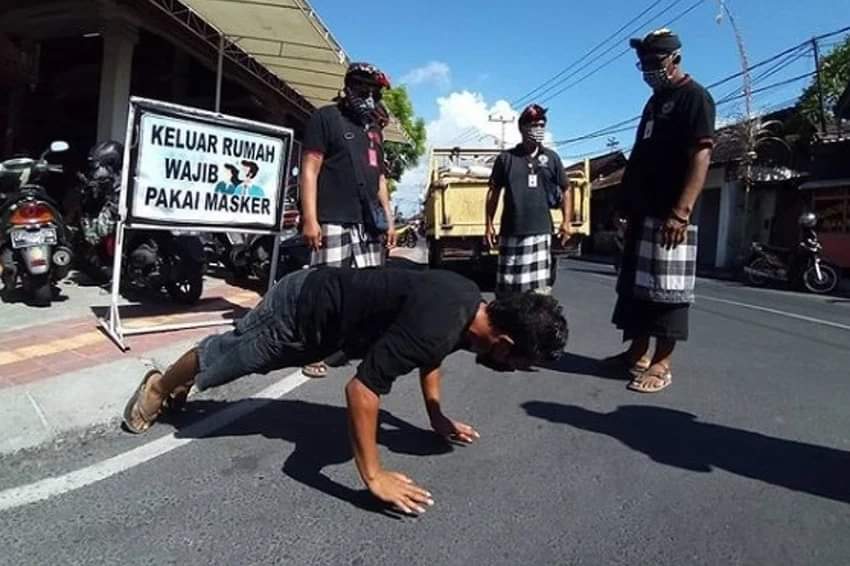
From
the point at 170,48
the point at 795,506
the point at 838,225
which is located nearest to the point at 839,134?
the point at 838,225

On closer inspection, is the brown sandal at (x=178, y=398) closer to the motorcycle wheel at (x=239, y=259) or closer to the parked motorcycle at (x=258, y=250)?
the parked motorcycle at (x=258, y=250)

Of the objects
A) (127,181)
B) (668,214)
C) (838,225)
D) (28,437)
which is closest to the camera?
(28,437)

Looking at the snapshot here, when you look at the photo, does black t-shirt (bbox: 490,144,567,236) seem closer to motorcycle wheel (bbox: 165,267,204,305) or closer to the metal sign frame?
the metal sign frame

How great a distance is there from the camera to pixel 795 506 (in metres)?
2.76

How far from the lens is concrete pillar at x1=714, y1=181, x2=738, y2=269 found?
21719 mm

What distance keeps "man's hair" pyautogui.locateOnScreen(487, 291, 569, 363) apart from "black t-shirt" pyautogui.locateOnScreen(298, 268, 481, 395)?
13cm

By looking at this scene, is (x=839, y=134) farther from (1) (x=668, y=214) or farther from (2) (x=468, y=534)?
(2) (x=468, y=534)

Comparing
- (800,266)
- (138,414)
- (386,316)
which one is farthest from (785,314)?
(138,414)

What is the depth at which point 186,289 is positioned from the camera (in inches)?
245

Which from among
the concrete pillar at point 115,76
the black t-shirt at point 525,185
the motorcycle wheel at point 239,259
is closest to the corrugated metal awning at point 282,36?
the concrete pillar at point 115,76

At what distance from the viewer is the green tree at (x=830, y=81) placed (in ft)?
62.5

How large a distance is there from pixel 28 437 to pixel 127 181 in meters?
2.06

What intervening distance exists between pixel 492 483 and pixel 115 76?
8.47 m

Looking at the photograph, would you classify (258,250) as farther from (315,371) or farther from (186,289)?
(315,371)
